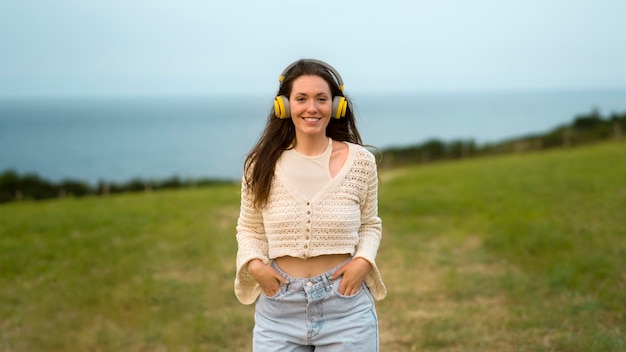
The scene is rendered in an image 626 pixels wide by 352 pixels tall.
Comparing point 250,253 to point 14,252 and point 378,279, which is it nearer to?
point 378,279

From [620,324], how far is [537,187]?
6.94 metres

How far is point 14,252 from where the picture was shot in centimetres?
864

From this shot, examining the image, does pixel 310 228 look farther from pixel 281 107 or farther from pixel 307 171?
pixel 281 107

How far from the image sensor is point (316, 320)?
2678 millimetres

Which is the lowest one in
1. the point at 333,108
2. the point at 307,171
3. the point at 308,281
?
the point at 308,281

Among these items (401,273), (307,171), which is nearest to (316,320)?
(307,171)

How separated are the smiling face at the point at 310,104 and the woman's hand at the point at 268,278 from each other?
60 cm

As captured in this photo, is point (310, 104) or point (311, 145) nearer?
point (310, 104)

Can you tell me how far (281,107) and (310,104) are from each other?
142mm

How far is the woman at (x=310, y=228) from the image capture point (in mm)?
2688

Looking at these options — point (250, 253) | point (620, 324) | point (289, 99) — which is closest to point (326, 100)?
point (289, 99)

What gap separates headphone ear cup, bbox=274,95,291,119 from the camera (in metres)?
2.75

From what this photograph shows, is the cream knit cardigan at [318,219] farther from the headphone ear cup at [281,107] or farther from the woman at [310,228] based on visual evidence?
the headphone ear cup at [281,107]

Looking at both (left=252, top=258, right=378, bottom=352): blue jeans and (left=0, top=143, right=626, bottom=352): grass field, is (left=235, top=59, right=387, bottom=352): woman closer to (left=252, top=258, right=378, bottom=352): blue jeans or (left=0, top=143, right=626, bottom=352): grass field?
(left=252, top=258, right=378, bottom=352): blue jeans
